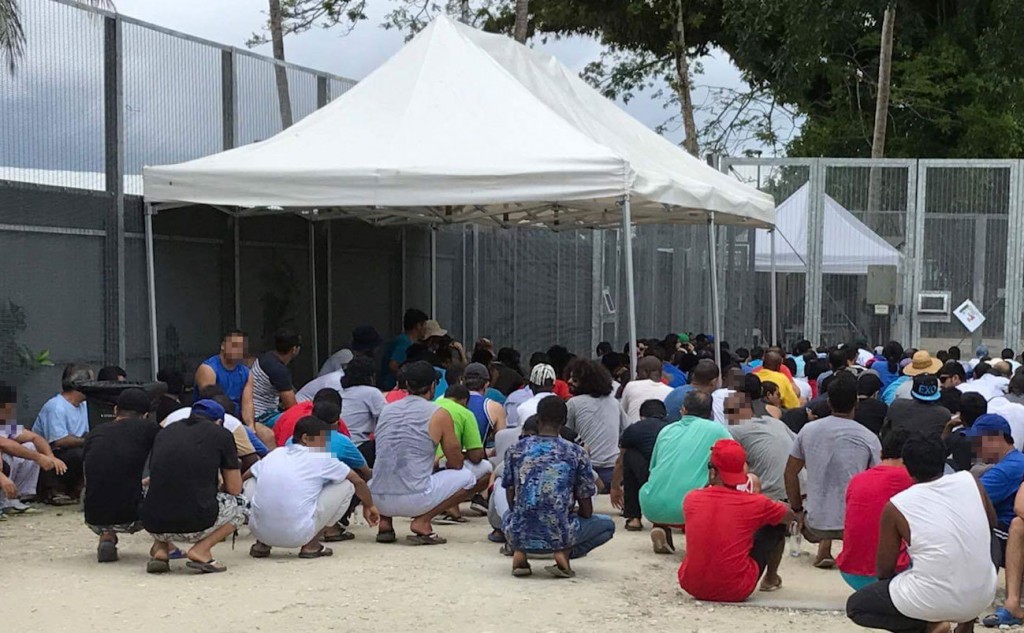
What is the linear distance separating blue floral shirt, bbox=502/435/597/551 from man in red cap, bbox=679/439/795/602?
82 cm

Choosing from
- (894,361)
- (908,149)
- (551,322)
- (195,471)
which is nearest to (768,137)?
(908,149)

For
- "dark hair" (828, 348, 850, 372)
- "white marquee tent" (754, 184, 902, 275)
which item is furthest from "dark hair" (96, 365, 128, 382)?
"white marquee tent" (754, 184, 902, 275)

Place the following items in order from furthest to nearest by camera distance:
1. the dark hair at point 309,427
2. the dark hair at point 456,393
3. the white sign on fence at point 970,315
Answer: the white sign on fence at point 970,315 < the dark hair at point 456,393 < the dark hair at point 309,427

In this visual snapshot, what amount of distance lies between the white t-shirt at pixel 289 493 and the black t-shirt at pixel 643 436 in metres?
2.33

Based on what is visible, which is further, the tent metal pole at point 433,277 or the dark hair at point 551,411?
the tent metal pole at point 433,277

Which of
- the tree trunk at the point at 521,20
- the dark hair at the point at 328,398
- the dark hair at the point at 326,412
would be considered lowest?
the dark hair at the point at 326,412

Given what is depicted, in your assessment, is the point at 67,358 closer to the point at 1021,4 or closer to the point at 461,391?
the point at 461,391

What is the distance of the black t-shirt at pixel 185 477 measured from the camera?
853 cm

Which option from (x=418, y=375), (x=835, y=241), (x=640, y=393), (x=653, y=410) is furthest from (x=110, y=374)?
(x=835, y=241)

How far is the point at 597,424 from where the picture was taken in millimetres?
11102

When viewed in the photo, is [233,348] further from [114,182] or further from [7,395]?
[114,182]

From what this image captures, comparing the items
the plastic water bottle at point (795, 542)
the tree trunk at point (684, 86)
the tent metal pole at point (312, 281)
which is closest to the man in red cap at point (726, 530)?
the plastic water bottle at point (795, 542)

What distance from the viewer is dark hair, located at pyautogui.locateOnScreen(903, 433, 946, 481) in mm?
6629

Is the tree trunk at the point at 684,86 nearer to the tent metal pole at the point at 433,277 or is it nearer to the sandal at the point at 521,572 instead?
the tent metal pole at the point at 433,277
